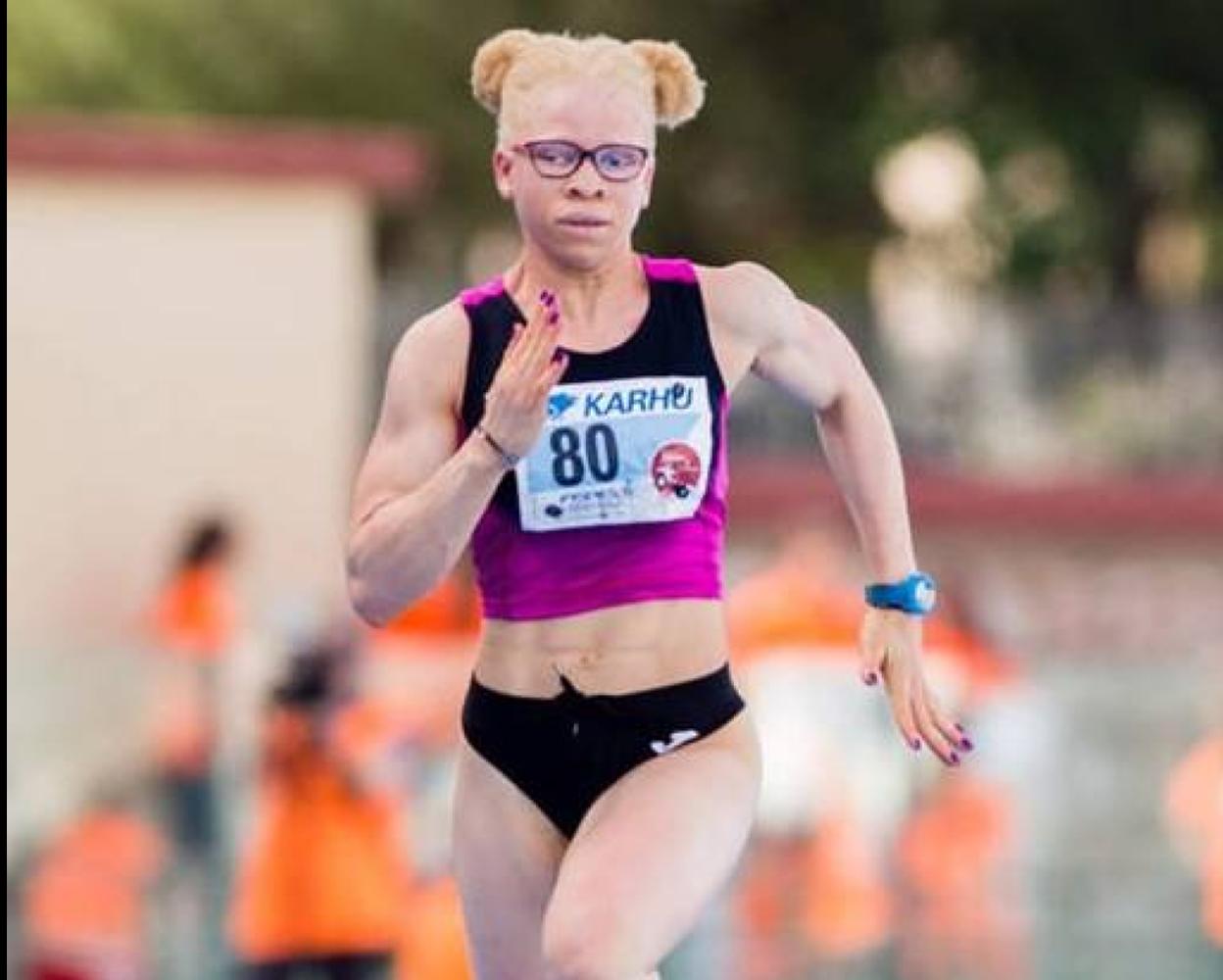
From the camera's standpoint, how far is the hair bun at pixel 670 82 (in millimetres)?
6004

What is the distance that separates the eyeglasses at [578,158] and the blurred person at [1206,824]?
32.9 feet

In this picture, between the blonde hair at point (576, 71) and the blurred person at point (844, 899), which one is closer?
the blonde hair at point (576, 71)

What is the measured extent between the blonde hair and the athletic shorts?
30.6 inches

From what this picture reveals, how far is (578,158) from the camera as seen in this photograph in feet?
19.5

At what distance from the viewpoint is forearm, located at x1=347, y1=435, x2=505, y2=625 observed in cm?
580

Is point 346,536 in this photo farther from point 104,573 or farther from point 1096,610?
point 1096,610

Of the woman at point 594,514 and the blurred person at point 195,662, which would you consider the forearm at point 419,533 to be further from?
the blurred person at point 195,662

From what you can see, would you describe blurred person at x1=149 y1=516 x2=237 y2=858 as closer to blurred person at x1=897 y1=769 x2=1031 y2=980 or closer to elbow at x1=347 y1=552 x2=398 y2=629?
blurred person at x1=897 y1=769 x2=1031 y2=980

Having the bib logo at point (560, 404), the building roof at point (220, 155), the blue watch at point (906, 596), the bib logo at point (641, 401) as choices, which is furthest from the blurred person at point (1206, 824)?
the bib logo at point (560, 404)

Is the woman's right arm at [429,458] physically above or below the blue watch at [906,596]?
above

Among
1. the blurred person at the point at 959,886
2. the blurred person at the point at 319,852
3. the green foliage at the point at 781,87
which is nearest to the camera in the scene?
the blurred person at the point at 319,852

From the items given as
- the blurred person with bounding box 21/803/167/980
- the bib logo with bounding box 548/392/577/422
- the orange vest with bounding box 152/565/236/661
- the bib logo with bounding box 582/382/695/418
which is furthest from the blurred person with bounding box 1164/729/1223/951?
the bib logo with bounding box 548/392/577/422

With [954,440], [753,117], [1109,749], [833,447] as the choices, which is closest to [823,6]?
[753,117]

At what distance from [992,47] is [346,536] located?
26356 millimetres
